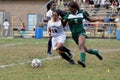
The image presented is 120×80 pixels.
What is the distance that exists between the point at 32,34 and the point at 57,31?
69.6ft

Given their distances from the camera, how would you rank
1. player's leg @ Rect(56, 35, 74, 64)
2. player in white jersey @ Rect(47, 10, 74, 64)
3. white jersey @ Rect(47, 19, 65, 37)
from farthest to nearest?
white jersey @ Rect(47, 19, 65, 37)
player in white jersey @ Rect(47, 10, 74, 64)
player's leg @ Rect(56, 35, 74, 64)

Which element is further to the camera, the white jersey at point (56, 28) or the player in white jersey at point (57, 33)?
the white jersey at point (56, 28)

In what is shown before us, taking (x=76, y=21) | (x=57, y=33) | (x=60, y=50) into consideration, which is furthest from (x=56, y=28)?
(x=76, y=21)

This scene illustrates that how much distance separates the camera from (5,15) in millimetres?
48562

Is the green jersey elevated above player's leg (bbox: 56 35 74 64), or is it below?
above

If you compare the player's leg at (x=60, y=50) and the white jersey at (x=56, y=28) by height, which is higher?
the white jersey at (x=56, y=28)

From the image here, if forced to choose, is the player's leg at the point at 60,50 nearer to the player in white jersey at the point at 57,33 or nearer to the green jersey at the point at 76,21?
the player in white jersey at the point at 57,33

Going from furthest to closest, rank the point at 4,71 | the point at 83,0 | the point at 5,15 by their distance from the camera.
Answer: the point at 5,15 → the point at 83,0 → the point at 4,71

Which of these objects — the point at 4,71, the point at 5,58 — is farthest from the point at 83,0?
the point at 4,71

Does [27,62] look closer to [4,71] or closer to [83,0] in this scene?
[4,71]

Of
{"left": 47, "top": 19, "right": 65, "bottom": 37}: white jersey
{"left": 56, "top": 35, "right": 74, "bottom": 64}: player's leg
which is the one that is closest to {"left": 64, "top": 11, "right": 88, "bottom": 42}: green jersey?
{"left": 56, "top": 35, "right": 74, "bottom": 64}: player's leg

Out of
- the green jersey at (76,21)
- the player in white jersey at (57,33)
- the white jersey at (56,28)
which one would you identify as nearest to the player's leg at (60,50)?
the player in white jersey at (57,33)

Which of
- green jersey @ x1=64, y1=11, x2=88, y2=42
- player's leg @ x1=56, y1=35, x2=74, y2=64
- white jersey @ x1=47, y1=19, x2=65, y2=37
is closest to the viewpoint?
green jersey @ x1=64, y1=11, x2=88, y2=42

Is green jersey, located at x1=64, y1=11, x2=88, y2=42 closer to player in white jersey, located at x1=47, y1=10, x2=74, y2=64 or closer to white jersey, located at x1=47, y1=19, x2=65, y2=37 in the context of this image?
player in white jersey, located at x1=47, y1=10, x2=74, y2=64
